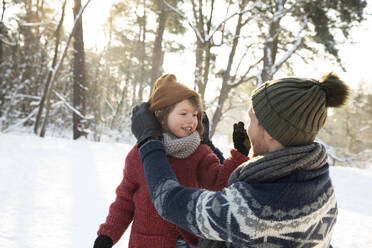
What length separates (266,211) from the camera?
83 centimetres

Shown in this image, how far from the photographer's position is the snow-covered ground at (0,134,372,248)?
2766mm

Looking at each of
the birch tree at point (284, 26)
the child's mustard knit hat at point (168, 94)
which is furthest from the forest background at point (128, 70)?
the child's mustard knit hat at point (168, 94)

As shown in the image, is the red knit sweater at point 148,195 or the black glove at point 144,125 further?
the red knit sweater at point 148,195

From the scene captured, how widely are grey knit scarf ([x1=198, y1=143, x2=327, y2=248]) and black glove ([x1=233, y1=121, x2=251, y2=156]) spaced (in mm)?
458

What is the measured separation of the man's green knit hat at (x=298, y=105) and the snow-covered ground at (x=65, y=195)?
7.59 ft

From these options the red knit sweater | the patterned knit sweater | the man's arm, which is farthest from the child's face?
the patterned knit sweater

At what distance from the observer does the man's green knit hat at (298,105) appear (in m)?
0.90

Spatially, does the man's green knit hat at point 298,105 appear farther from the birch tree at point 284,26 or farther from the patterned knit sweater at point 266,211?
the birch tree at point 284,26

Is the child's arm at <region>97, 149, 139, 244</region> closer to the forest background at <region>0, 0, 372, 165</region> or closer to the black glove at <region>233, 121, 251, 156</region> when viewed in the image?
the black glove at <region>233, 121, 251, 156</region>

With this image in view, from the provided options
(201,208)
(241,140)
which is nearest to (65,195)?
(241,140)

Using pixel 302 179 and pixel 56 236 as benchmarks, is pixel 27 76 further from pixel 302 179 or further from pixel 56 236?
pixel 302 179

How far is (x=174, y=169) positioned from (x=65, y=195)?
2926 mm

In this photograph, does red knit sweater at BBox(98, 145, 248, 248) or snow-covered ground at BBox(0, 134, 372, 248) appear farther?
snow-covered ground at BBox(0, 134, 372, 248)

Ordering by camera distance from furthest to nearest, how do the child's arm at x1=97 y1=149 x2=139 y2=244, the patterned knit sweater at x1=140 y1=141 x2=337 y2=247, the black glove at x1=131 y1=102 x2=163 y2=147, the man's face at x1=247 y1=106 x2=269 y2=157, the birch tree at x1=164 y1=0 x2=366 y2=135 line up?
the birch tree at x1=164 y1=0 x2=366 y2=135 < the child's arm at x1=97 y1=149 x2=139 y2=244 < the black glove at x1=131 y1=102 x2=163 y2=147 < the man's face at x1=247 y1=106 x2=269 y2=157 < the patterned knit sweater at x1=140 y1=141 x2=337 y2=247
